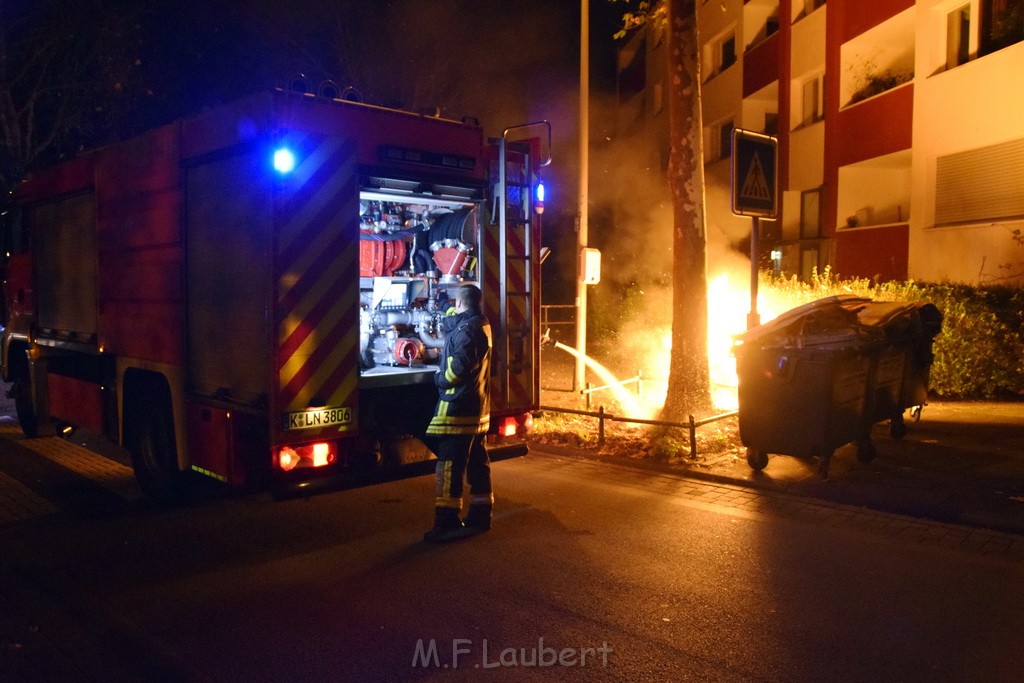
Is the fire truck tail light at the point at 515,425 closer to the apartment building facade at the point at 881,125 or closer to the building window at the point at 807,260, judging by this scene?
the apartment building facade at the point at 881,125

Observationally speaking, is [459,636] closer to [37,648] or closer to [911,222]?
[37,648]

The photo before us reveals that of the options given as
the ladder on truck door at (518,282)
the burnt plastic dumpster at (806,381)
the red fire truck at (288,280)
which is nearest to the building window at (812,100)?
the burnt plastic dumpster at (806,381)

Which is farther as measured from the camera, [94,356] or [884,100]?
[884,100]

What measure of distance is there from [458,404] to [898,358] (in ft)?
15.4

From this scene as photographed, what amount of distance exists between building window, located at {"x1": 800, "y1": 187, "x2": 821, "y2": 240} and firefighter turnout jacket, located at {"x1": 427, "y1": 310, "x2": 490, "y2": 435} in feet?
A: 54.0

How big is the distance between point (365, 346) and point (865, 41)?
1566 cm

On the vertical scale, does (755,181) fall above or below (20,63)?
below

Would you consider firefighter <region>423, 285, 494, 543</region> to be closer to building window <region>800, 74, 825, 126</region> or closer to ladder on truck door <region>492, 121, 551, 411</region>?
ladder on truck door <region>492, 121, 551, 411</region>

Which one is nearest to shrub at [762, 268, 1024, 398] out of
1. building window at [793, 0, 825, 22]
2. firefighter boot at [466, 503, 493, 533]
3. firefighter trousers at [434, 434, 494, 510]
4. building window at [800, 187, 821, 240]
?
firefighter boot at [466, 503, 493, 533]

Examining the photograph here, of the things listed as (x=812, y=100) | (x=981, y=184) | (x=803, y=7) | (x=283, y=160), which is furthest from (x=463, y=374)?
(x=803, y=7)

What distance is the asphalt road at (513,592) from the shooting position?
3893mm

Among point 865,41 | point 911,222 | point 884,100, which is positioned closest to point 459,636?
point 911,222

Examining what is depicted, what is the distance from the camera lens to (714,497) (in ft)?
22.8

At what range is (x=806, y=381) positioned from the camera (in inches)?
276
